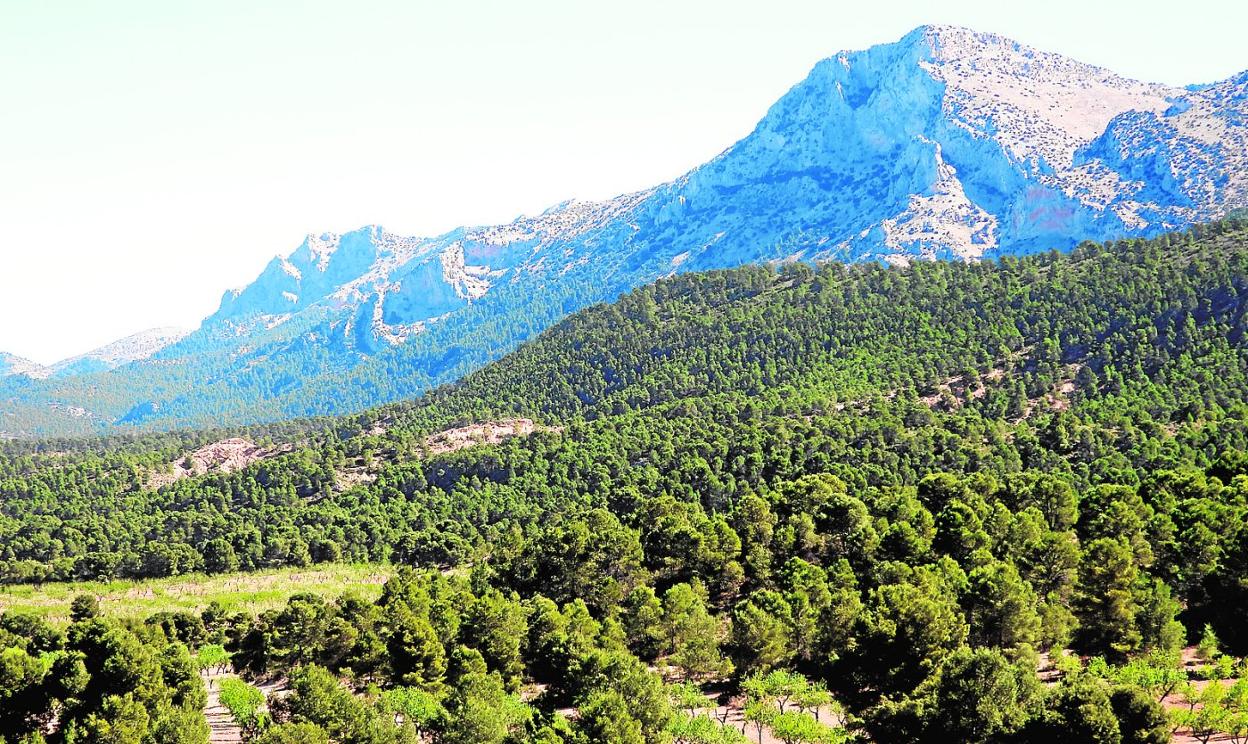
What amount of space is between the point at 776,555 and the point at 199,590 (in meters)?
79.4

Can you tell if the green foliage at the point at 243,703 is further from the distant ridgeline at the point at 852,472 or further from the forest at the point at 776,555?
the distant ridgeline at the point at 852,472

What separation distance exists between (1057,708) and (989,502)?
51.0 m

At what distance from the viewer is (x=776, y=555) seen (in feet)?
294

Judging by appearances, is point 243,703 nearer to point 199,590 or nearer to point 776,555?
point 776,555

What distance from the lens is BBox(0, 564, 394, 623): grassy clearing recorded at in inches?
4365

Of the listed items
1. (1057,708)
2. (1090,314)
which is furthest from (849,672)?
(1090,314)

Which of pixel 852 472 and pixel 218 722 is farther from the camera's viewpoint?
pixel 852 472

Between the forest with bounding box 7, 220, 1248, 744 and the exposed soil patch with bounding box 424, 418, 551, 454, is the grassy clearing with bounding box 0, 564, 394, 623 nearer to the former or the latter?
the forest with bounding box 7, 220, 1248, 744

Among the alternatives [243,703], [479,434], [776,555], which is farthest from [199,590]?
[776,555]

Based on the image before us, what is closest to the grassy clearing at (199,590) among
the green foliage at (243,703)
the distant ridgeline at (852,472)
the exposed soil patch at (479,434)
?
the distant ridgeline at (852,472)

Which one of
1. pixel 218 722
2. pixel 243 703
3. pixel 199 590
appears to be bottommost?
pixel 199 590

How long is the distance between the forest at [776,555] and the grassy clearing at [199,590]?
15.7 ft

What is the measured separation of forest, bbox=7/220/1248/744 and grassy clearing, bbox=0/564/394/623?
4.79 meters

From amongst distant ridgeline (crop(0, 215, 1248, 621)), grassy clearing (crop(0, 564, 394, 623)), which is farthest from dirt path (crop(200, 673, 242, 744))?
distant ridgeline (crop(0, 215, 1248, 621))
